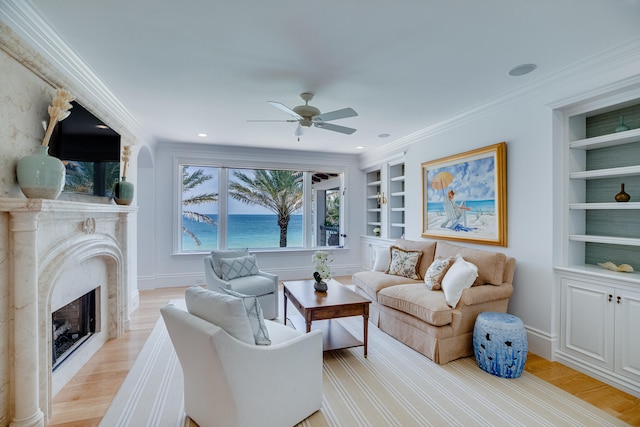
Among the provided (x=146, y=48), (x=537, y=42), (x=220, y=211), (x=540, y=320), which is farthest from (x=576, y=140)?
(x=220, y=211)

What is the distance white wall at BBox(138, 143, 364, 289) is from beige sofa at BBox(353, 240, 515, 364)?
2751mm

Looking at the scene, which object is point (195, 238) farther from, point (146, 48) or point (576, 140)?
point (576, 140)

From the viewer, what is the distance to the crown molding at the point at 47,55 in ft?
5.99

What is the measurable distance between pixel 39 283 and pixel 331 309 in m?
2.15

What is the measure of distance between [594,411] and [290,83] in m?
3.57

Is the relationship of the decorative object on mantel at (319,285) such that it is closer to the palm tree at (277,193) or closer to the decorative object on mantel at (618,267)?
the decorative object on mantel at (618,267)

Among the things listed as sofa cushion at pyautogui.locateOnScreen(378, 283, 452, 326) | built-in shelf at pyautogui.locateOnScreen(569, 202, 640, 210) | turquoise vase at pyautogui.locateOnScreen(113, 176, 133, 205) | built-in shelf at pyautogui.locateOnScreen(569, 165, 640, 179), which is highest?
built-in shelf at pyautogui.locateOnScreen(569, 165, 640, 179)

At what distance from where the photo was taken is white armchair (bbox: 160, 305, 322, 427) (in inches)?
63.8

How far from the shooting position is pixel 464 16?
1.94 m

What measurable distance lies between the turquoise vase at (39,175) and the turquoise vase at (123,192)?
1459mm

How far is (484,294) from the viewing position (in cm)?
289

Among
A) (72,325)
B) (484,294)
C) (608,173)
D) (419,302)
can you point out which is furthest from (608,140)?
(72,325)

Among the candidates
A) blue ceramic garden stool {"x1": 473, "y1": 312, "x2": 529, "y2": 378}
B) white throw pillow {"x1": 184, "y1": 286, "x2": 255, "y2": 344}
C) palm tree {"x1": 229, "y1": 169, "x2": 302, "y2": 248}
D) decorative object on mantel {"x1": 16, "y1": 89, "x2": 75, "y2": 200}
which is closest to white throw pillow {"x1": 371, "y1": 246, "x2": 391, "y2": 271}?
blue ceramic garden stool {"x1": 473, "y1": 312, "x2": 529, "y2": 378}

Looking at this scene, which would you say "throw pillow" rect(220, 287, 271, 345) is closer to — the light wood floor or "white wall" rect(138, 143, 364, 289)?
the light wood floor
